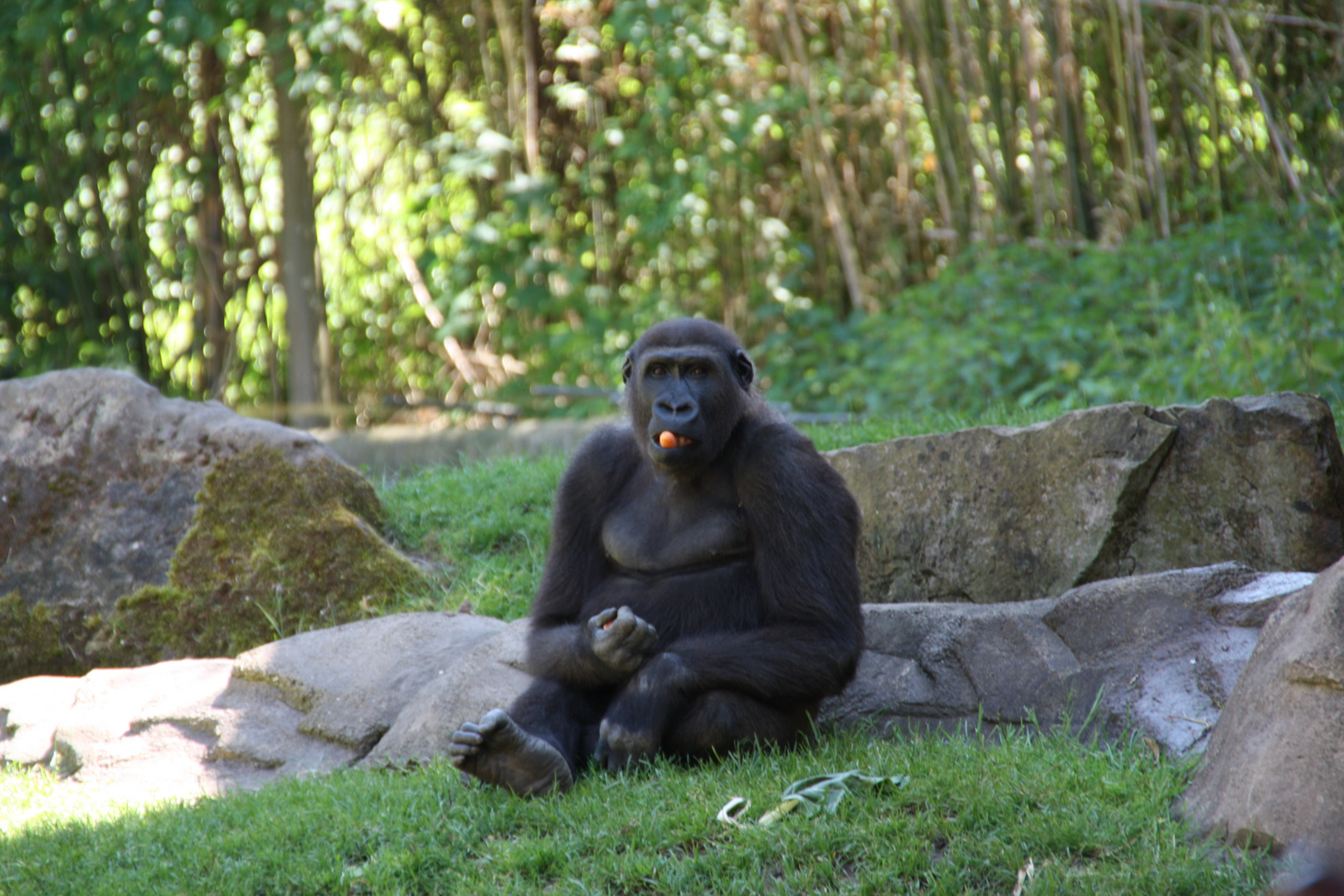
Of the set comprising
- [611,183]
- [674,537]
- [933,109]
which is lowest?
[674,537]

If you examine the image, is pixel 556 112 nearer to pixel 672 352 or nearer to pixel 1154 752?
pixel 672 352

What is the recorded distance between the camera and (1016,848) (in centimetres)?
284

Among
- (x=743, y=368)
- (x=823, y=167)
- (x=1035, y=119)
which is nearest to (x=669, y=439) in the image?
(x=743, y=368)

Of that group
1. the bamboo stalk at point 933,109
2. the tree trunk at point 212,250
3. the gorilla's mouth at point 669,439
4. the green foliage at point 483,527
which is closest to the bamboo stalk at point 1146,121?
the bamboo stalk at point 933,109

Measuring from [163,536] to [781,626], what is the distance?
3622 mm

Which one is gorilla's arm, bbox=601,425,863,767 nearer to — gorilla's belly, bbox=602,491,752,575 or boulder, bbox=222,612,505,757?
gorilla's belly, bbox=602,491,752,575

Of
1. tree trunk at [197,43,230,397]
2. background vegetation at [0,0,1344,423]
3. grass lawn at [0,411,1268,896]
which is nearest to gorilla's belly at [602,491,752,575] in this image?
grass lawn at [0,411,1268,896]

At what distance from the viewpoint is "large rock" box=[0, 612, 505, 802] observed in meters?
4.62

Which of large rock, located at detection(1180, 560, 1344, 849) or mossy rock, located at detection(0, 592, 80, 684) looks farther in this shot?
mossy rock, located at detection(0, 592, 80, 684)

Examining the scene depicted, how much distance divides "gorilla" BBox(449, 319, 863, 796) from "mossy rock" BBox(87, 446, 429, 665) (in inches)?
81.0

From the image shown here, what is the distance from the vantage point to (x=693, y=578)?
155 inches

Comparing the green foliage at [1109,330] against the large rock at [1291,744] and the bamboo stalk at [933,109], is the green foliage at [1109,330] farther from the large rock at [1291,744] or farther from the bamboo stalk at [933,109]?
the large rock at [1291,744]

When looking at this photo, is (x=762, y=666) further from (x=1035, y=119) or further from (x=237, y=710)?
(x=1035, y=119)

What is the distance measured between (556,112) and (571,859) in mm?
9744
